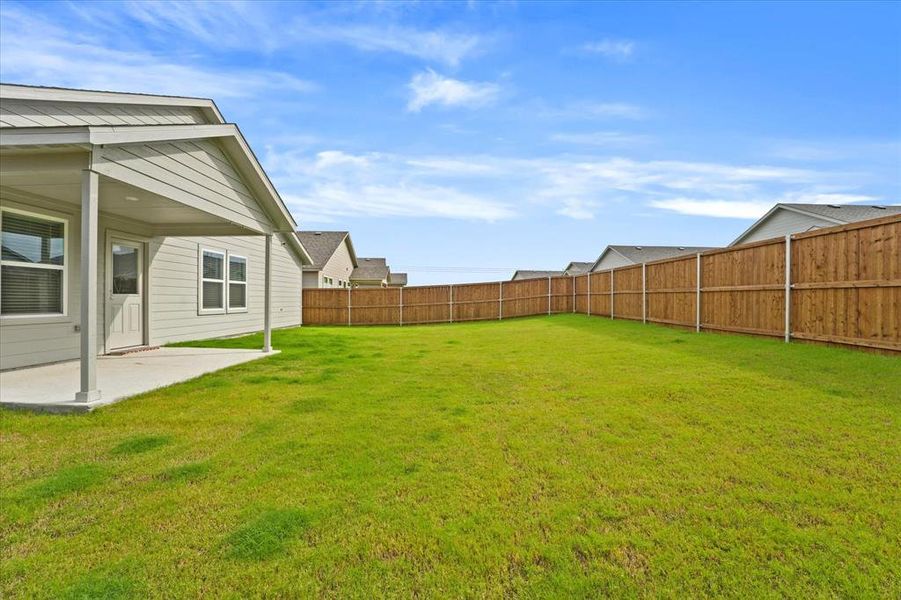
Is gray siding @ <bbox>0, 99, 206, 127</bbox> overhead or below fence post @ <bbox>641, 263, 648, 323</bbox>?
overhead

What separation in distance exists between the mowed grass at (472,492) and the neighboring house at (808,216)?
12486mm

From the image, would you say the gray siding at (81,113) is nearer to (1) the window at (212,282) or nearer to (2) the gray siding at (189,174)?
(2) the gray siding at (189,174)

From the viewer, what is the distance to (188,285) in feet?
34.5

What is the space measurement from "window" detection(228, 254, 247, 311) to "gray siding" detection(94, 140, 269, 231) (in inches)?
154

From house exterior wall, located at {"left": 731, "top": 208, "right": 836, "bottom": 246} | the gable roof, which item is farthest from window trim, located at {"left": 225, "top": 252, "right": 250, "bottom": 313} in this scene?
the gable roof

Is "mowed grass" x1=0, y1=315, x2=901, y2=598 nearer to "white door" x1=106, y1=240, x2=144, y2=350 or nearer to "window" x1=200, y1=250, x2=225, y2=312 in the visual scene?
"white door" x1=106, y1=240, x2=144, y2=350

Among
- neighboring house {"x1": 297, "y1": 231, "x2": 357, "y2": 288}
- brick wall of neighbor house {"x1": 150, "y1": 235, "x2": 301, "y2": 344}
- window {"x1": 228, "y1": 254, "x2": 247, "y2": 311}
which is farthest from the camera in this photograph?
neighboring house {"x1": 297, "y1": 231, "x2": 357, "y2": 288}

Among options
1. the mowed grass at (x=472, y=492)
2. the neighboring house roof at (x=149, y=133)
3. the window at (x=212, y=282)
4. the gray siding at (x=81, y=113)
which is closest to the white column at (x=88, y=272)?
the neighboring house roof at (x=149, y=133)

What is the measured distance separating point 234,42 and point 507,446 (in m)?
10.8

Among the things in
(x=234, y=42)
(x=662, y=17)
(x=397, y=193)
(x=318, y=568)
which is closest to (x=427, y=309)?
(x=397, y=193)

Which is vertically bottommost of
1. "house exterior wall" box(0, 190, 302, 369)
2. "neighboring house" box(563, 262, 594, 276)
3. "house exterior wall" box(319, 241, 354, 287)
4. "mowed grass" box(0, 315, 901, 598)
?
"mowed grass" box(0, 315, 901, 598)

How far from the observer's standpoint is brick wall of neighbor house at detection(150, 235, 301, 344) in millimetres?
9578

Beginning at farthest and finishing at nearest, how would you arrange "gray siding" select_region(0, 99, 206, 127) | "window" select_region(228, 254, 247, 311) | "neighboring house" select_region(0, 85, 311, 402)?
"window" select_region(228, 254, 247, 311) < "gray siding" select_region(0, 99, 206, 127) < "neighboring house" select_region(0, 85, 311, 402)

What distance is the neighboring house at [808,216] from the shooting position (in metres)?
14.3
